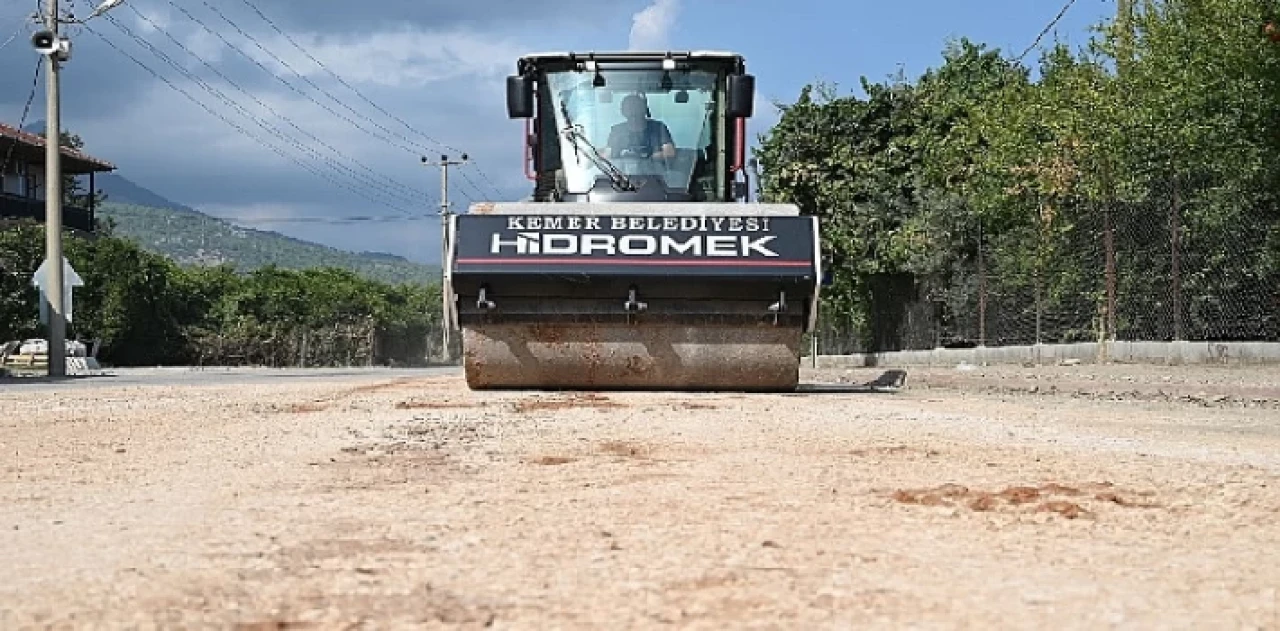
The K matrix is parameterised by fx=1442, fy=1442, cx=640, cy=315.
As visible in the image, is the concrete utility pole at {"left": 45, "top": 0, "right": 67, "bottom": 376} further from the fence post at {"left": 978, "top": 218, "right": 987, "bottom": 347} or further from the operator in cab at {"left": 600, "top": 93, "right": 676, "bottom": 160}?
the operator in cab at {"left": 600, "top": 93, "right": 676, "bottom": 160}

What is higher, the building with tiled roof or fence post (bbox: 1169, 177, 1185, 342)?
the building with tiled roof

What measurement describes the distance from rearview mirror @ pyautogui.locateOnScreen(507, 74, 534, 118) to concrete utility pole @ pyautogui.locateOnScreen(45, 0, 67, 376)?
52.7 feet

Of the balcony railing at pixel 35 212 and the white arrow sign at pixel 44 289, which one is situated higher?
the balcony railing at pixel 35 212

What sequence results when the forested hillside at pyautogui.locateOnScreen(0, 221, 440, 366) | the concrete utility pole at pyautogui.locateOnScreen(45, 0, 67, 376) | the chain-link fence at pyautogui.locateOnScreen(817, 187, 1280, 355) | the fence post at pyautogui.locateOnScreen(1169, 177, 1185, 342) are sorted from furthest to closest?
the forested hillside at pyautogui.locateOnScreen(0, 221, 440, 366) → the concrete utility pole at pyautogui.locateOnScreen(45, 0, 67, 376) → the fence post at pyautogui.locateOnScreen(1169, 177, 1185, 342) → the chain-link fence at pyautogui.locateOnScreen(817, 187, 1280, 355)

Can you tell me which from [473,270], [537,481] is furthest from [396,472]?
[473,270]

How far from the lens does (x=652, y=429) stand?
6793 millimetres

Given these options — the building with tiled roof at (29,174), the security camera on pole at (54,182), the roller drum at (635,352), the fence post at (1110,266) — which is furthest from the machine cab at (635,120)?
the building with tiled roof at (29,174)

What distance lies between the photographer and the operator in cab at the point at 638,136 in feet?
39.4

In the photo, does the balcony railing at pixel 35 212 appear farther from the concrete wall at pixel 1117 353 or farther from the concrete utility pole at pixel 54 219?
the concrete wall at pixel 1117 353

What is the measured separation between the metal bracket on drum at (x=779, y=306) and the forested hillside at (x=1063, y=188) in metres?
5.46

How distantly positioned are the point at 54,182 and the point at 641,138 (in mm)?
18352

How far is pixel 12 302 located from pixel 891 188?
18.1 m

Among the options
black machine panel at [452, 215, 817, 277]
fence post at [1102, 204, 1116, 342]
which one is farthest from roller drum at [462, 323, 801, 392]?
fence post at [1102, 204, 1116, 342]

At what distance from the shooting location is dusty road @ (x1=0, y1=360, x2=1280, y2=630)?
273cm
